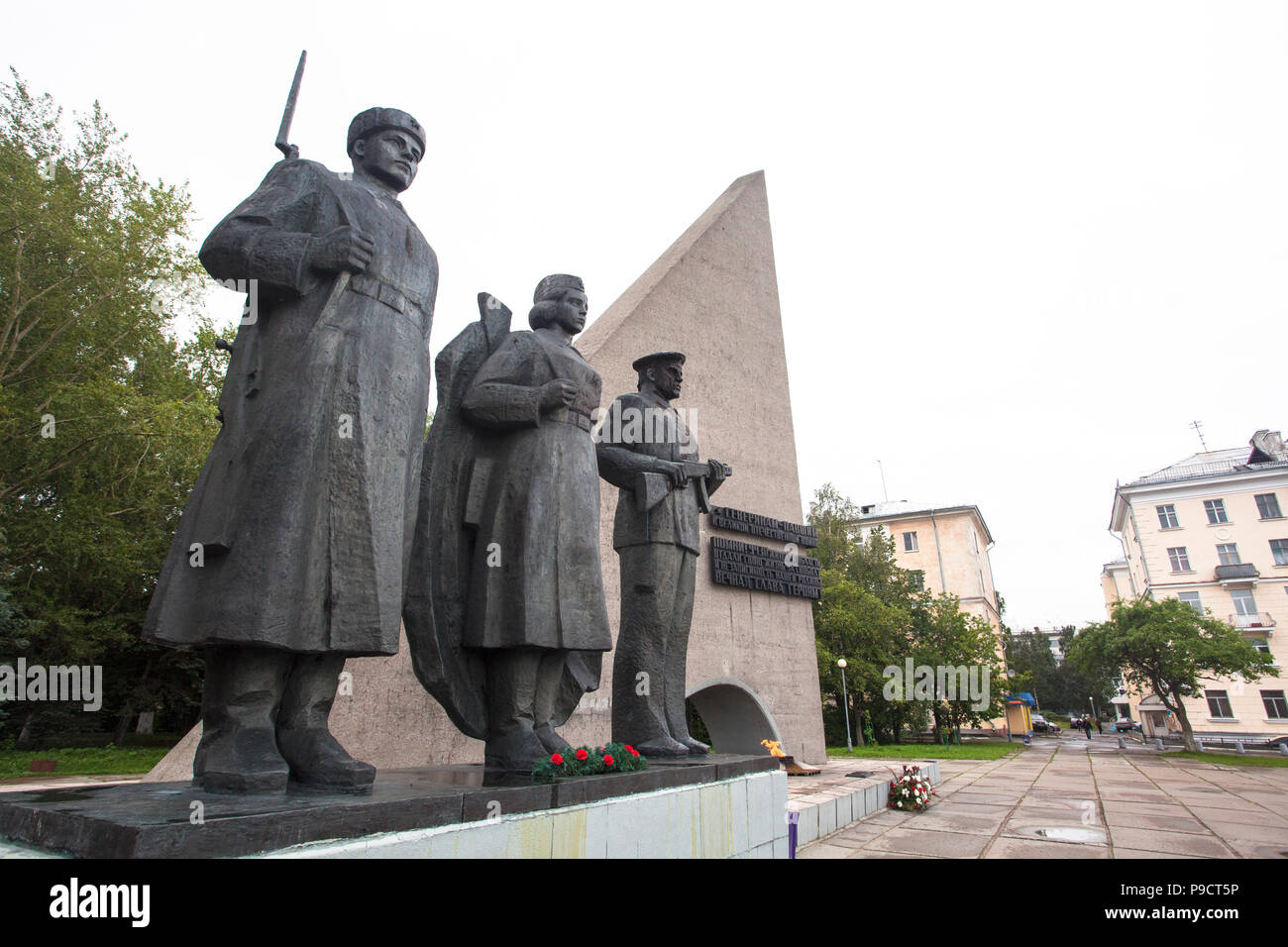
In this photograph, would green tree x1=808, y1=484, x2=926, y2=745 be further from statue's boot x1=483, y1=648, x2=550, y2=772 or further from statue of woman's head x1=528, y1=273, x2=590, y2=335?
statue's boot x1=483, y1=648, x2=550, y2=772

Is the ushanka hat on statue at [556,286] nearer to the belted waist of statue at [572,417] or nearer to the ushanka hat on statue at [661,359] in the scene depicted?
the belted waist of statue at [572,417]

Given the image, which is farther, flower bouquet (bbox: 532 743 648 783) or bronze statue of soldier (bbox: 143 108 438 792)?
flower bouquet (bbox: 532 743 648 783)

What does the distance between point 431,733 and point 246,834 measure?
5.00 metres

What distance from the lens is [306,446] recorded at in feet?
7.30

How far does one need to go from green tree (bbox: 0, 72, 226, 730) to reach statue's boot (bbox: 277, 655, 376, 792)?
13.5 meters

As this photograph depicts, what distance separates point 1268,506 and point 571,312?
136 feet

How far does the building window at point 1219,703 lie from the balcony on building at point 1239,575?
5139 millimetres

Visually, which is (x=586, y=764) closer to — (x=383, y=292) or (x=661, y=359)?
(x=383, y=292)

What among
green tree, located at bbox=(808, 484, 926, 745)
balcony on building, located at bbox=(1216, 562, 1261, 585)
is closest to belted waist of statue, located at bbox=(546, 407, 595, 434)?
green tree, located at bbox=(808, 484, 926, 745)

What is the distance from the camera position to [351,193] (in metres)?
2.61

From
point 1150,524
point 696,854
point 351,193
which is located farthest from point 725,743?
point 1150,524

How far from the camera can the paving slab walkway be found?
5414 mm
